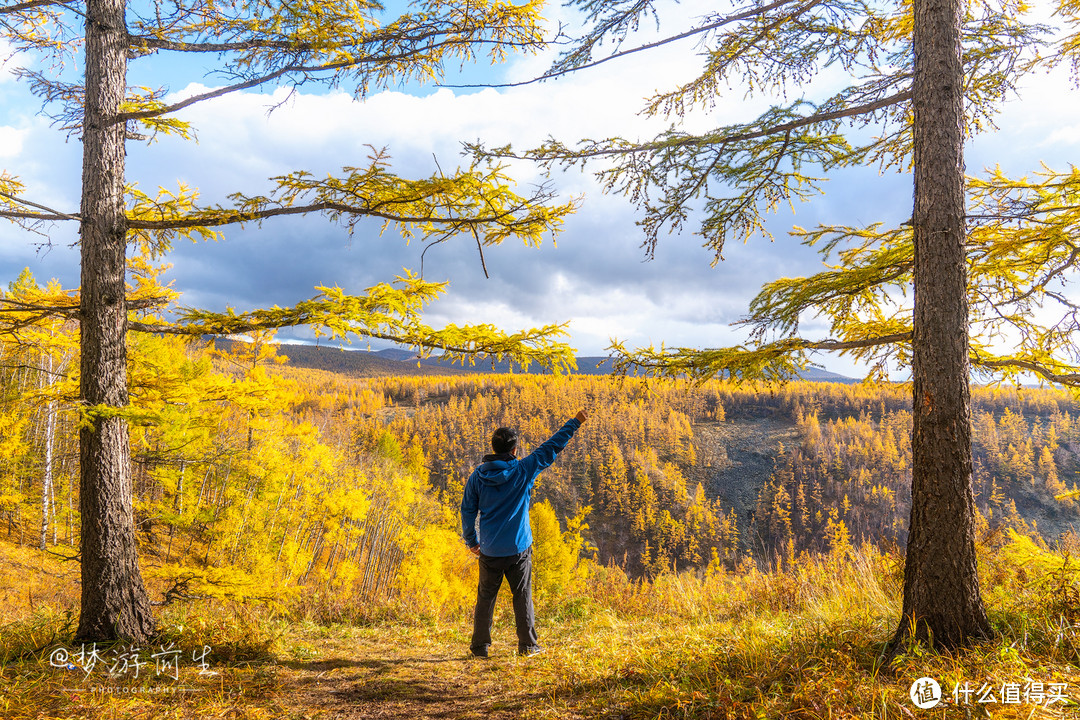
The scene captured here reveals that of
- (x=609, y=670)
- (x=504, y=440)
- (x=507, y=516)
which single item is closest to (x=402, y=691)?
(x=507, y=516)

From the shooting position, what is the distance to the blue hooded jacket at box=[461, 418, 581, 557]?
469 cm

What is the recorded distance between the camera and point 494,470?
4723 mm

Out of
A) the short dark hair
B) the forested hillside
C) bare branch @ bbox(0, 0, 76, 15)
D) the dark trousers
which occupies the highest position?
bare branch @ bbox(0, 0, 76, 15)

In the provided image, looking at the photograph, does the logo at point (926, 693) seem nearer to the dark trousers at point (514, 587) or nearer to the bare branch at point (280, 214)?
the dark trousers at point (514, 587)

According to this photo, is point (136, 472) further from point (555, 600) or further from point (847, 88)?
point (847, 88)

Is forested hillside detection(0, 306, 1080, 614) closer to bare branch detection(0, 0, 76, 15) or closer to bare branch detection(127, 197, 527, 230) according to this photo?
bare branch detection(127, 197, 527, 230)

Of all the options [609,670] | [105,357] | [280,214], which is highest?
[280,214]

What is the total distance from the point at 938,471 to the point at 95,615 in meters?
7.88

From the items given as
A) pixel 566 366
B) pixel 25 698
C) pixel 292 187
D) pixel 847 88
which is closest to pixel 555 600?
pixel 566 366

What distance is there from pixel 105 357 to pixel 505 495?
4464mm

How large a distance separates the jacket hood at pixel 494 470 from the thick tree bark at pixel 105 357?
12.5 ft

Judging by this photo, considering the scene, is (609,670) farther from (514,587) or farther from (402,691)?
(402,691)

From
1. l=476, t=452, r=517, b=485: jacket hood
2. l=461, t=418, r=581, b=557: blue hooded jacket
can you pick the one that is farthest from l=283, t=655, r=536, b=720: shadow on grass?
l=476, t=452, r=517, b=485: jacket hood

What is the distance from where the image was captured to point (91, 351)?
4980mm
